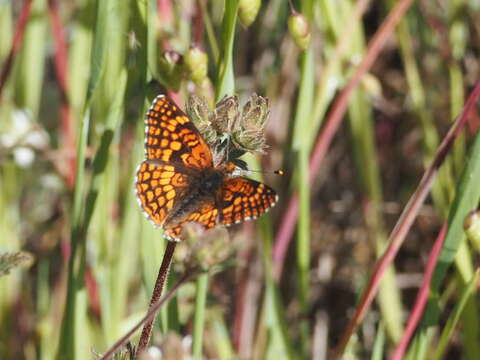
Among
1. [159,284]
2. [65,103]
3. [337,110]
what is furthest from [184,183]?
[65,103]

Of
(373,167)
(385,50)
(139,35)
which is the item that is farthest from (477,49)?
(139,35)

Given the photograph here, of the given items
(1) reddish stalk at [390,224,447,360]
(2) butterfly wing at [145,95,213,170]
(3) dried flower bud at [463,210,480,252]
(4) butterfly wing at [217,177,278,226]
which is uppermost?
(2) butterfly wing at [145,95,213,170]

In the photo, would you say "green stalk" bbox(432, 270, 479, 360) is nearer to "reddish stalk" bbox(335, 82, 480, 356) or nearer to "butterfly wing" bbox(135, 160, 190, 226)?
"reddish stalk" bbox(335, 82, 480, 356)

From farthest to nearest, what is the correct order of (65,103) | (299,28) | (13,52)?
(65,103) < (13,52) < (299,28)

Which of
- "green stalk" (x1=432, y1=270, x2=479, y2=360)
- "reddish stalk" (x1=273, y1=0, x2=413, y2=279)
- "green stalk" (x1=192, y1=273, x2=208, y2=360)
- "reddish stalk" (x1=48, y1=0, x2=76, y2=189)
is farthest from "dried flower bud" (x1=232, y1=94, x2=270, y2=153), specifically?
"reddish stalk" (x1=48, y1=0, x2=76, y2=189)

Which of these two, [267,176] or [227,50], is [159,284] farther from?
[267,176]

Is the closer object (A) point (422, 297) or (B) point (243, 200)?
(B) point (243, 200)

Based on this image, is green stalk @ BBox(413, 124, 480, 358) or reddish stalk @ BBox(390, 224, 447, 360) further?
reddish stalk @ BBox(390, 224, 447, 360)

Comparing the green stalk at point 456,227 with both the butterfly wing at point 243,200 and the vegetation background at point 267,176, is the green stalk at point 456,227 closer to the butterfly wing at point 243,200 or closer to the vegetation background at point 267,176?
the vegetation background at point 267,176
